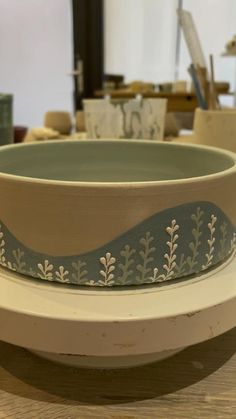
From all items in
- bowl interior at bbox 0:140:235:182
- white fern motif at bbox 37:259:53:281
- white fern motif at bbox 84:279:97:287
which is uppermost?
bowl interior at bbox 0:140:235:182

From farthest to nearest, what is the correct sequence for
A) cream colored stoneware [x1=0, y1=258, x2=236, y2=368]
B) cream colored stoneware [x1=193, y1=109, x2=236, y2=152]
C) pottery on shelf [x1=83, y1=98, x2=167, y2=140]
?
1. pottery on shelf [x1=83, y1=98, x2=167, y2=140]
2. cream colored stoneware [x1=193, y1=109, x2=236, y2=152]
3. cream colored stoneware [x1=0, y1=258, x2=236, y2=368]

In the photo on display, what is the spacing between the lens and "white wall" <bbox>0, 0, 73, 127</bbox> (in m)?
3.18

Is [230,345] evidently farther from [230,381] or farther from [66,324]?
[66,324]

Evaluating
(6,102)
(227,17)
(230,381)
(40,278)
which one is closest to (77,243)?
(40,278)

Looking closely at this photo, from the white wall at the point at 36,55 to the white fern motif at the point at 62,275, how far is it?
3117mm

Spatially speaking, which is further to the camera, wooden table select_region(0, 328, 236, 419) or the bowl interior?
the bowl interior

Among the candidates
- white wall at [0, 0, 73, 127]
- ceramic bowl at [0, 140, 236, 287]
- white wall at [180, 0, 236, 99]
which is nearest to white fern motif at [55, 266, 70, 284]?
ceramic bowl at [0, 140, 236, 287]

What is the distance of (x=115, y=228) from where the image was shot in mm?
299

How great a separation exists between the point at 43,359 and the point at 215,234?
17cm

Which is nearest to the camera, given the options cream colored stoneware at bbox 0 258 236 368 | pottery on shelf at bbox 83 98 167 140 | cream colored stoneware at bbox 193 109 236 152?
cream colored stoneware at bbox 0 258 236 368

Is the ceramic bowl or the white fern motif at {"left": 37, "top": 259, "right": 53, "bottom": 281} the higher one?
the ceramic bowl

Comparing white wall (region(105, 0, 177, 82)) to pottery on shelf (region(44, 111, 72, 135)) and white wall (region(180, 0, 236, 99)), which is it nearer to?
white wall (region(180, 0, 236, 99))

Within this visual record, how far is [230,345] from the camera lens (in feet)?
1.23

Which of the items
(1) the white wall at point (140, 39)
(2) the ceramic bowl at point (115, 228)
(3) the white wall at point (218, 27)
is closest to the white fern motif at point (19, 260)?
(2) the ceramic bowl at point (115, 228)
